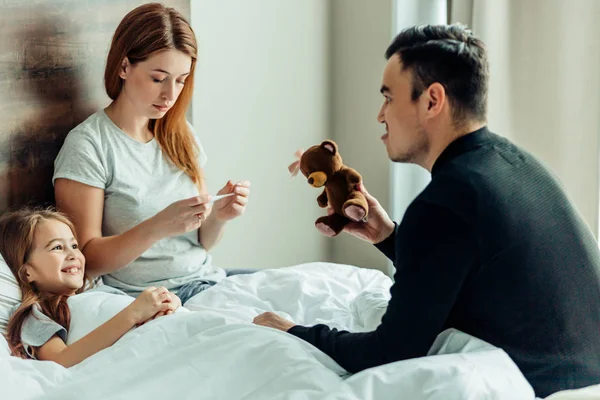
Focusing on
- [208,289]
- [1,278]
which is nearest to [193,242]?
[208,289]

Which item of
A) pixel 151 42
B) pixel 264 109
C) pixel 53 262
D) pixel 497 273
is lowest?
pixel 53 262

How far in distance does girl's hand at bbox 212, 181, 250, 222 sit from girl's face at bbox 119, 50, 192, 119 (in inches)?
11.4

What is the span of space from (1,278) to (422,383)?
1.04 meters

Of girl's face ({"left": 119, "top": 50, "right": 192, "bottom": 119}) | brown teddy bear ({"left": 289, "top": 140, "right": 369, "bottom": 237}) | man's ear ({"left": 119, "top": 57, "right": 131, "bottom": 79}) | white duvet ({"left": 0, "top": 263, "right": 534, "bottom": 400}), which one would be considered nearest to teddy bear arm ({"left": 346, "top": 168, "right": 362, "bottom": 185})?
brown teddy bear ({"left": 289, "top": 140, "right": 369, "bottom": 237})

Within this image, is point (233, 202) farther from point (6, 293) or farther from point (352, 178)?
point (6, 293)

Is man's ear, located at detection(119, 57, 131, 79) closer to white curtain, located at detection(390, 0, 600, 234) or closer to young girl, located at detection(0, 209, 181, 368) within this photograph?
young girl, located at detection(0, 209, 181, 368)

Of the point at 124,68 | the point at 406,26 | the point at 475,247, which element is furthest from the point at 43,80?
the point at 406,26

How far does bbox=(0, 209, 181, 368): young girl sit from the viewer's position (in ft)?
5.91

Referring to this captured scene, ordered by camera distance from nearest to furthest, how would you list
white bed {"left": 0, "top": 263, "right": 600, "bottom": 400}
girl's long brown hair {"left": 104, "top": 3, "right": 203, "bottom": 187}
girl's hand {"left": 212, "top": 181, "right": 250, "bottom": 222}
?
white bed {"left": 0, "top": 263, "right": 600, "bottom": 400} → girl's long brown hair {"left": 104, "top": 3, "right": 203, "bottom": 187} → girl's hand {"left": 212, "top": 181, "right": 250, "bottom": 222}

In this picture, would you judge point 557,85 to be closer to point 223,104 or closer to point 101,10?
point 223,104

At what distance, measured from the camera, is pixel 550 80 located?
2803 mm

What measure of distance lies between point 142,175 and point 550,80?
1.42m

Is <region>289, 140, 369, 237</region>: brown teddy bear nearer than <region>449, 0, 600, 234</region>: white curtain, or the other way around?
<region>289, 140, 369, 237</region>: brown teddy bear

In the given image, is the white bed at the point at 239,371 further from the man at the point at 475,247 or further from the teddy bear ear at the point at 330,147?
the teddy bear ear at the point at 330,147
